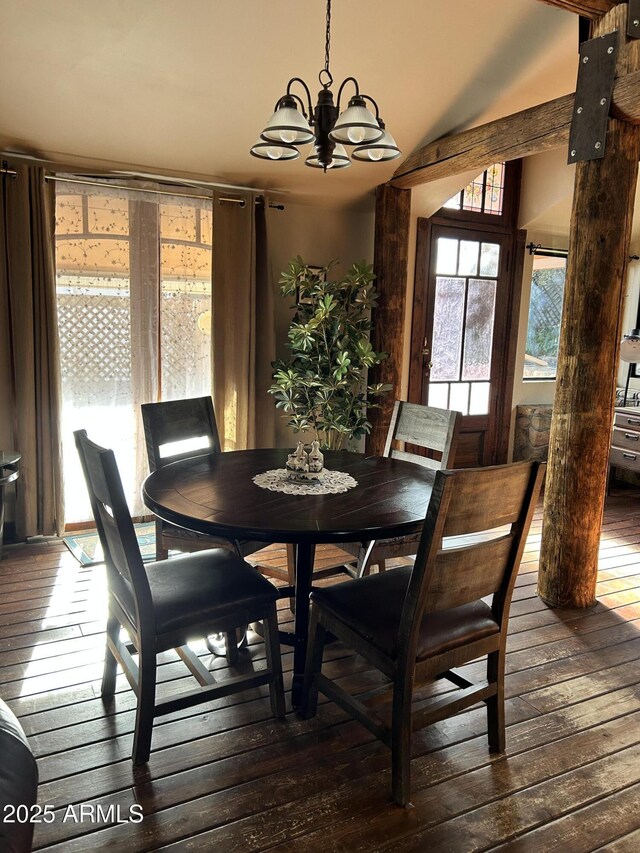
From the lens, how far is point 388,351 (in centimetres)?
438

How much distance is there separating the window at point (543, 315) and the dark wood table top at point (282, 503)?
134 inches

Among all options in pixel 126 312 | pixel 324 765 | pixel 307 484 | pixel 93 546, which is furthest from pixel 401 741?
pixel 126 312

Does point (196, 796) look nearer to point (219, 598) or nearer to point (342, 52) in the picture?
point (219, 598)

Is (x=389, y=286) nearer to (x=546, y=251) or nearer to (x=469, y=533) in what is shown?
(x=546, y=251)

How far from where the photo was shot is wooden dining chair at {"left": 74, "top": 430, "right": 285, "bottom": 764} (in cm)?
180

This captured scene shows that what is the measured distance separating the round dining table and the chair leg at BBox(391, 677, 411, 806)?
1.40ft

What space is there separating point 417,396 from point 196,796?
377 centimetres

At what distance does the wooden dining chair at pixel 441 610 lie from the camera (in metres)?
1.66

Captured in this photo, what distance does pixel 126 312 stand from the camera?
3.97 meters

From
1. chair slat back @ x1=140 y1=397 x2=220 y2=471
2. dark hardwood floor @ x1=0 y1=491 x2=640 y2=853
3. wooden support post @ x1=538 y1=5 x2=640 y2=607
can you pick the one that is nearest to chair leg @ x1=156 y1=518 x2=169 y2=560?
Result: chair slat back @ x1=140 y1=397 x2=220 y2=471

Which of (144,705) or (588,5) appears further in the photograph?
(588,5)

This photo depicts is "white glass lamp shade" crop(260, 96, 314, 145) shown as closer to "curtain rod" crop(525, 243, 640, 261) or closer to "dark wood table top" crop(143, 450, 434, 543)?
"dark wood table top" crop(143, 450, 434, 543)

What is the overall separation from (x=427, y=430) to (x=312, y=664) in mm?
1233

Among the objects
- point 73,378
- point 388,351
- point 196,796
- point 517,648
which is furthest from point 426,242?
point 196,796
